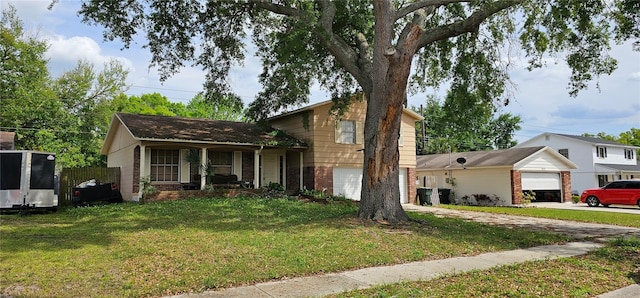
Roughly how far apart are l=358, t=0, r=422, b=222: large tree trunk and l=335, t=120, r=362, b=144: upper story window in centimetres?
943

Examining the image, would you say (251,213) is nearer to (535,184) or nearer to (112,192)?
(112,192)

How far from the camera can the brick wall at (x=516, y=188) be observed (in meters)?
24.8

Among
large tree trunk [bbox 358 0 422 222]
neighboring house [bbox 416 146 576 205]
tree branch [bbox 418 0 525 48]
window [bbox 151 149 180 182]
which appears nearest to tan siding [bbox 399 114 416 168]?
neighboring house [bbox 416 146 576 205]

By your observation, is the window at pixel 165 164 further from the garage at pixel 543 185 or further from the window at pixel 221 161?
the garage at pixel 543 185

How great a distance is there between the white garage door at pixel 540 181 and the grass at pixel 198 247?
16.8m

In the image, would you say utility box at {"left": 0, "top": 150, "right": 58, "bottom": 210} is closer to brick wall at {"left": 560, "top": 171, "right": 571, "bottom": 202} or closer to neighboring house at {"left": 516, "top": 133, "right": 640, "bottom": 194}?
brick wall at {"left": 560, "top": 171, "right": 571, "bottom": 202}

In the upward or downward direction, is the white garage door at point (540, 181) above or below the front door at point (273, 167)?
below

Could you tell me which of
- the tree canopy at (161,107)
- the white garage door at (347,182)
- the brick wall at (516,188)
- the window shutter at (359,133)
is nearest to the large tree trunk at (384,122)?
the white garage door at (347,182)

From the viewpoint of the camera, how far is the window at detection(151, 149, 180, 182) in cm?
1844

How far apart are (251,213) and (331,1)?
24.0 ft

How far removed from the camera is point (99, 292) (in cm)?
525

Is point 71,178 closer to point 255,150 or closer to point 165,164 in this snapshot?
point 165,164

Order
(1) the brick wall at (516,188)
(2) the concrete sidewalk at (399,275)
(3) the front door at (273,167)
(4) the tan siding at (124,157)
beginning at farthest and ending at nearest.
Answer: (1) the brick wall at (516,188) → (3) the front door at (273,167) → (4) the tan siding at (124,157) → (2) the concrete sidewalk at (399,275)

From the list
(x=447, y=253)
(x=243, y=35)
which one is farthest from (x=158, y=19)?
(x=447, y=253)
